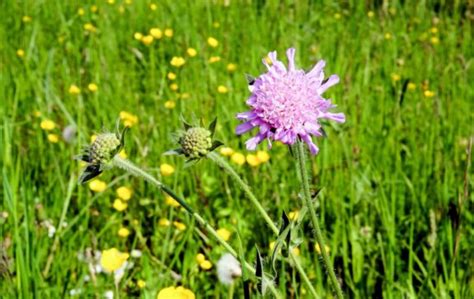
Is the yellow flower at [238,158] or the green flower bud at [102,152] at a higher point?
the yellow flower at [238,158]

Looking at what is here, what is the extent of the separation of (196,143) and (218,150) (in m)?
0.98

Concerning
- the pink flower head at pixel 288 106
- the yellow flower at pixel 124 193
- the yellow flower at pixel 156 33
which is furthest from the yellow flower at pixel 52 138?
the pink flower head at pixel 288 106

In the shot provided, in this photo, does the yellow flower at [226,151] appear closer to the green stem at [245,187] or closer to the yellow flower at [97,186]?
the yellow flower at [97,186]

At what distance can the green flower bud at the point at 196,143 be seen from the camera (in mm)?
859

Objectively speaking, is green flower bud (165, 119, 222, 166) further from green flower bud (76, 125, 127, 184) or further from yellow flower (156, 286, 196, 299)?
yellow flower (156, 286, 196, 299)

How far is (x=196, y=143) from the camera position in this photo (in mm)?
858

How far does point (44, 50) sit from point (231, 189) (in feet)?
3.76

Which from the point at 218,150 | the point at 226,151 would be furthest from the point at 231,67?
the point at 226,151

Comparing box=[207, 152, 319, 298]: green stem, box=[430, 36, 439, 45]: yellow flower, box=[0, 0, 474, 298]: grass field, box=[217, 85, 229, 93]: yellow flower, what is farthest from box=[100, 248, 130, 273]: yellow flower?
box=[430, 36, 439, 45]: yellow flower

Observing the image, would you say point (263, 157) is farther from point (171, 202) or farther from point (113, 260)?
point (113, 260)

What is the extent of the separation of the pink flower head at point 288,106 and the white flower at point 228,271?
17.4 inches

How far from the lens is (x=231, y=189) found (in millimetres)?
1681

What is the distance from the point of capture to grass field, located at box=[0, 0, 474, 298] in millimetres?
Result: 1365

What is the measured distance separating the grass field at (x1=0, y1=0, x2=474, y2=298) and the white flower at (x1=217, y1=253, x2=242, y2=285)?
0.26ft
